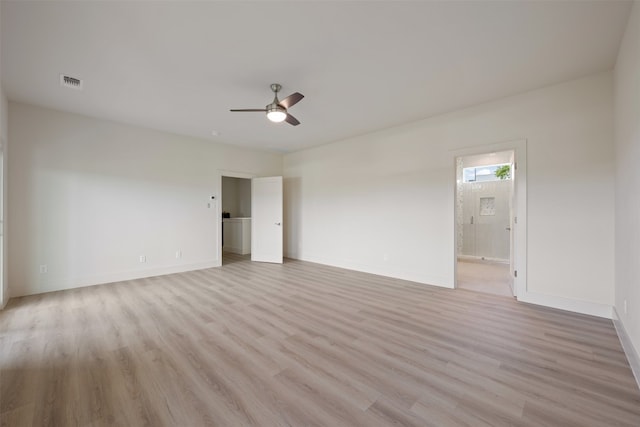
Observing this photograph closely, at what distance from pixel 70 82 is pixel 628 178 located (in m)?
6.03

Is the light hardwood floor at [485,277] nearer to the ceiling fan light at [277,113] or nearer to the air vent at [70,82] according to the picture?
the ceiling fan light at [277,113]

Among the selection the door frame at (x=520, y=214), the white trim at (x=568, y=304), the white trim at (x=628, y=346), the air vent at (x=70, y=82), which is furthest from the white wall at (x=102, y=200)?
the white trim at (x=628, y=346)

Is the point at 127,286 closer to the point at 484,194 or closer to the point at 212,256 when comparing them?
the point at 212,256

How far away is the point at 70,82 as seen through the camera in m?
3.09

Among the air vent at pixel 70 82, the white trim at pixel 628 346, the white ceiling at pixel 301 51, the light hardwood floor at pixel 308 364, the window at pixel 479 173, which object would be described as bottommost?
the light hardwood floor at pixel 308 364

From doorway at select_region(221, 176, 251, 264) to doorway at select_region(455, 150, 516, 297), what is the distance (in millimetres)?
5655

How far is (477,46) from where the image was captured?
8.07ft

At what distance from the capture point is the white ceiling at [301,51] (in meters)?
2.05

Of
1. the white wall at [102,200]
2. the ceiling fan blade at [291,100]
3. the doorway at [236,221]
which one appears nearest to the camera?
the ceiling fan blade at [291,100]

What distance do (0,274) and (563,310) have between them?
23.2 feet

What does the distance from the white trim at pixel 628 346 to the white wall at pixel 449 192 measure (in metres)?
0.34

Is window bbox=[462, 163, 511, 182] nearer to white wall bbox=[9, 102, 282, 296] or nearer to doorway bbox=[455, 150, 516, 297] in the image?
doorway bbox=[455, 150, 516, 297]

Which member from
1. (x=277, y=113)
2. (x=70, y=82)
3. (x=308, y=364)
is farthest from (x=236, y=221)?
(x=308, y=364)

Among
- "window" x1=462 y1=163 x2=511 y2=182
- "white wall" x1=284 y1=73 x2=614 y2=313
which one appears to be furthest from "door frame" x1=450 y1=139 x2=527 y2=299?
"window" x1=462 y1=163 x2=511 y2=182
